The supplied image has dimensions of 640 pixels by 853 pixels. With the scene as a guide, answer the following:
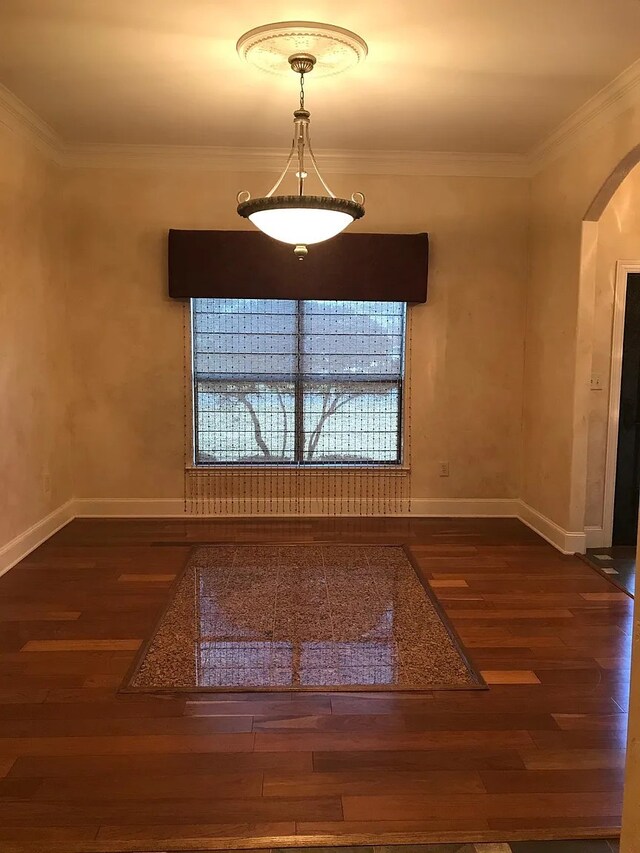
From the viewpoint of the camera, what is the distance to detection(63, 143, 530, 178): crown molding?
4.91 metres

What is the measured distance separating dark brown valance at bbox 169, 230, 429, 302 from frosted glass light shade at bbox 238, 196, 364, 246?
1672 millimetres

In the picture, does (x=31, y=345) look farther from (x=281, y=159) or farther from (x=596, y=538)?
(x=596, y=538)

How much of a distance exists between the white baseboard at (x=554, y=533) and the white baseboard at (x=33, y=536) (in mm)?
3607

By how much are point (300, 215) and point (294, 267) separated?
6.24ft

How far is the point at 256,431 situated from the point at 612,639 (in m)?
3.04

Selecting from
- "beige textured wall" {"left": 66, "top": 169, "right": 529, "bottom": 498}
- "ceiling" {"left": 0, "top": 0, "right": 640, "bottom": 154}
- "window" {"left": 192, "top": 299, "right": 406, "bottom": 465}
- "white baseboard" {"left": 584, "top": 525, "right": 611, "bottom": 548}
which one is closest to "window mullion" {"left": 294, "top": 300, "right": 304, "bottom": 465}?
"window" {"left": 192, "top": 299, "right": 406, "bottom": 465}

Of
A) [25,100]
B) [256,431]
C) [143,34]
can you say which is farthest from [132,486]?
[143,34]

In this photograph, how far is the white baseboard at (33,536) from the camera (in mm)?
4058

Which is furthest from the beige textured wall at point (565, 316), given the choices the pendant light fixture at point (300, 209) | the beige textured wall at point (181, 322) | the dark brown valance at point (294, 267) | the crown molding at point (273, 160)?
the pendant light fixture at point (300, 209)

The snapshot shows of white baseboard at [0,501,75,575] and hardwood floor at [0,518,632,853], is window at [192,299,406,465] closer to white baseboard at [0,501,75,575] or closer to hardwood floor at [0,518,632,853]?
white baseboard at [0,501,75,575]

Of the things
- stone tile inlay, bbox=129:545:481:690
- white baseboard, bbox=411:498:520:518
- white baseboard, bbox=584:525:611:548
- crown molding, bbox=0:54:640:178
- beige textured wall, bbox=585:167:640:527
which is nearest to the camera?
stone tile inlay, bbox=129:545:481:690

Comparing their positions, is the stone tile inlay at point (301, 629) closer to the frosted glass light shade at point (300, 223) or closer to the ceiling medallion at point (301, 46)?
the frosted glass light shade at point (300, 223)

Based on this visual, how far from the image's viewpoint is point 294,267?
16.4ft

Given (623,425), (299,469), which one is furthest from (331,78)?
(623,425)
